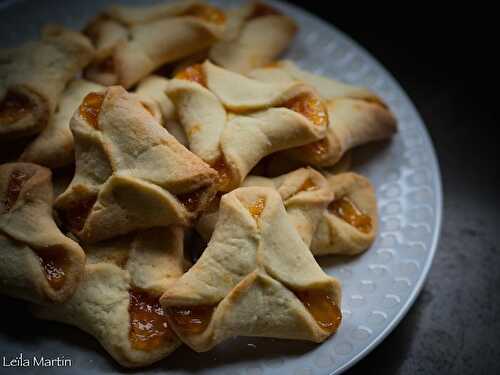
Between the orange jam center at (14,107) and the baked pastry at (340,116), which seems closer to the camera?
the orange jam center at (14,107)

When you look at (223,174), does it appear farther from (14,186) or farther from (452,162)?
(452,162)

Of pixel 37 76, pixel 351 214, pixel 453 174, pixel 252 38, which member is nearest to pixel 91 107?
pixel 37 76

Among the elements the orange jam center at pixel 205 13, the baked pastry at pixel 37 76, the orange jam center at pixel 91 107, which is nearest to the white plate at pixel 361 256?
the orange jam center at pixel 205 13

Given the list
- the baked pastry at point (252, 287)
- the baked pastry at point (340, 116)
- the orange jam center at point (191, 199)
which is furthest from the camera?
the baked pastry at point (340, 116)

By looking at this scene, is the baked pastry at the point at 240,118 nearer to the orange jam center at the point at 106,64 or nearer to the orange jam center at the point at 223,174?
the orange jam center at the point at 223,174

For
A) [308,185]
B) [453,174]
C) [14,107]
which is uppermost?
[14,107]

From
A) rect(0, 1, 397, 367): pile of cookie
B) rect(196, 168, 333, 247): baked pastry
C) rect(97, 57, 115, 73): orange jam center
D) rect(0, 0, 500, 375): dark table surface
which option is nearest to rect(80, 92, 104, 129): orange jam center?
rect(0, 1, 397, 367): pile of cookie

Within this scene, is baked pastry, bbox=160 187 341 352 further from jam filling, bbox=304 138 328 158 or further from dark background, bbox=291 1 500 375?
dark background, bbox=291 1 500 375
